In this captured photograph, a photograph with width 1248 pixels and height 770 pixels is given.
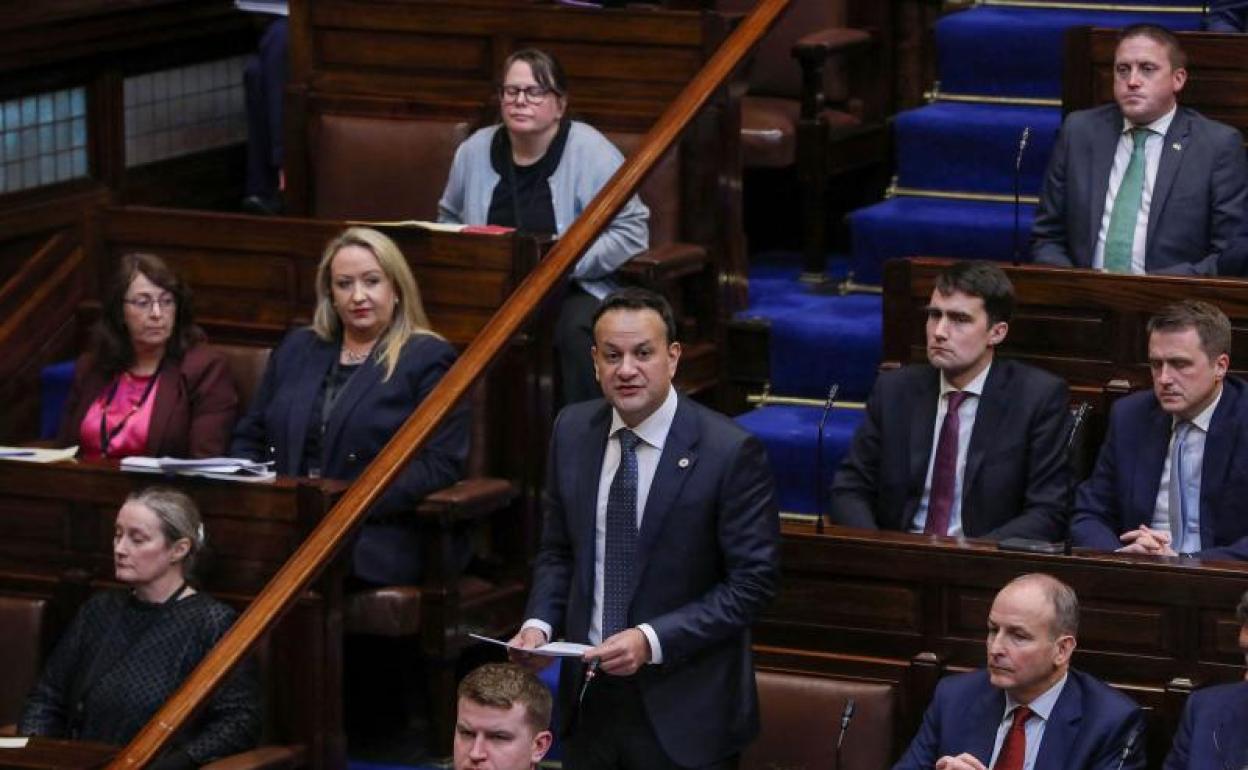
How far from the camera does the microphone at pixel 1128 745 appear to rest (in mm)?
3062

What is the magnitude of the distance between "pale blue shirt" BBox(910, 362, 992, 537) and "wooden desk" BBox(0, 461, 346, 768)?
81 cm

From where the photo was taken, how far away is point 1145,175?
13.9 ft

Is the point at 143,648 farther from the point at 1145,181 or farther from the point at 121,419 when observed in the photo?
the point at 1145,181

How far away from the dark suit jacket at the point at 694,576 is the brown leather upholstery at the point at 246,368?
106cm

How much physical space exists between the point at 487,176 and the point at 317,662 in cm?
109

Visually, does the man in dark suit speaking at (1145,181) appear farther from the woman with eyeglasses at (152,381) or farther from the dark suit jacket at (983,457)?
the woman with eyeglasses at (152,381)

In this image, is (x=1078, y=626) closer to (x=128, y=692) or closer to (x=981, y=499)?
(x=981, y=499)

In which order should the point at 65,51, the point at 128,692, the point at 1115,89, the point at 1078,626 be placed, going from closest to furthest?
the point at 1078,626 < the point at 128,692 < the point at 1115,89 < the point at 65,51

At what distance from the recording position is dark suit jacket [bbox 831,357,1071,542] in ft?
12.0

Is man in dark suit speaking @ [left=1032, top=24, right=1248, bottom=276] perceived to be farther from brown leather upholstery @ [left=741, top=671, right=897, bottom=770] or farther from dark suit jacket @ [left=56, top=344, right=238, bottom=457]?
dark suit jacket @ [left=56, top=344, right=238, bottom=457]

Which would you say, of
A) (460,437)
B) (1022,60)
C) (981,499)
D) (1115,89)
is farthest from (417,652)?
(1022,60)

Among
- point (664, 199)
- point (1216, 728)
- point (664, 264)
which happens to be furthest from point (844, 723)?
point (664, 199)

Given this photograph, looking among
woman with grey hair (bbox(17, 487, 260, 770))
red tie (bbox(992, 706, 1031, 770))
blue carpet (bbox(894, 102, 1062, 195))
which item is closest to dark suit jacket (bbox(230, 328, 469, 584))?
woman with grey hair (bbox(17, 487, 260, 770))

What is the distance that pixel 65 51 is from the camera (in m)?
4.92
